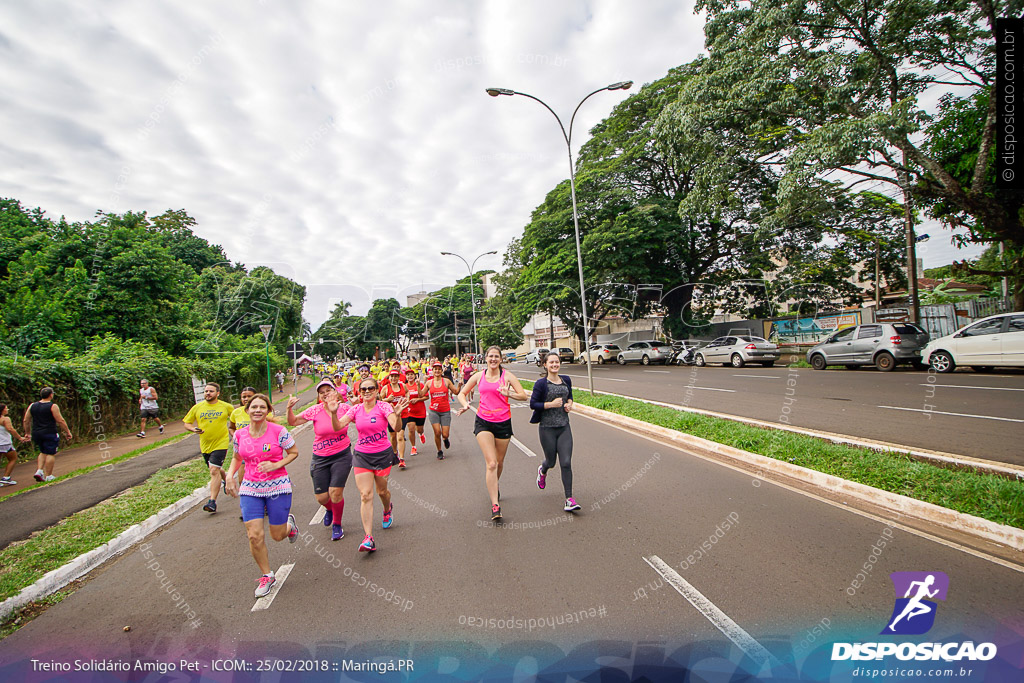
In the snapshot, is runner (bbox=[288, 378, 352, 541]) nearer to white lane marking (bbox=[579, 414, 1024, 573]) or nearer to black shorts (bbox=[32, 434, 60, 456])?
white lane marking (bbox=[579, 414, 1024, 573])

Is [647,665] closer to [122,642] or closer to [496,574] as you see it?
[496,574]

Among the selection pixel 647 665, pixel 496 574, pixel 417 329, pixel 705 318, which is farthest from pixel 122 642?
pixel 417 329

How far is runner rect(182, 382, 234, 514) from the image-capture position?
21.7 ft

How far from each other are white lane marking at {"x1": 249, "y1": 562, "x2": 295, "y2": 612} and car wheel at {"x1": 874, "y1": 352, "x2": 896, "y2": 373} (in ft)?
60.0

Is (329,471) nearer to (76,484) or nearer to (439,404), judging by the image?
(439,404)

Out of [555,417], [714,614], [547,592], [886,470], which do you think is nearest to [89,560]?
[547,592]

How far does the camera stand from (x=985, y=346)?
12938mm

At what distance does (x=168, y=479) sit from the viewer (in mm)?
8523

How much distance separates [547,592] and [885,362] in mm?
17363

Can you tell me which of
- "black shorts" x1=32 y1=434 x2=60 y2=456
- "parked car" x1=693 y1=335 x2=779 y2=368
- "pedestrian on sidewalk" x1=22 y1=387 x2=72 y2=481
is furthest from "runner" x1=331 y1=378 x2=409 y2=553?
"parked car" x1=693 y1=335 x2=779 y2=368

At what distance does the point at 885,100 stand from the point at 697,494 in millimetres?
17026

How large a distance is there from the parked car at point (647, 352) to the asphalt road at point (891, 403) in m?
13.3

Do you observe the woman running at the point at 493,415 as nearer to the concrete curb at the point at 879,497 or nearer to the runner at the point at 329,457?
the runner at the point at 329,457

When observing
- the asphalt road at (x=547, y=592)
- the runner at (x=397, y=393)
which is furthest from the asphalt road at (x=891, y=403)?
the runner at (x=397, y=393)
